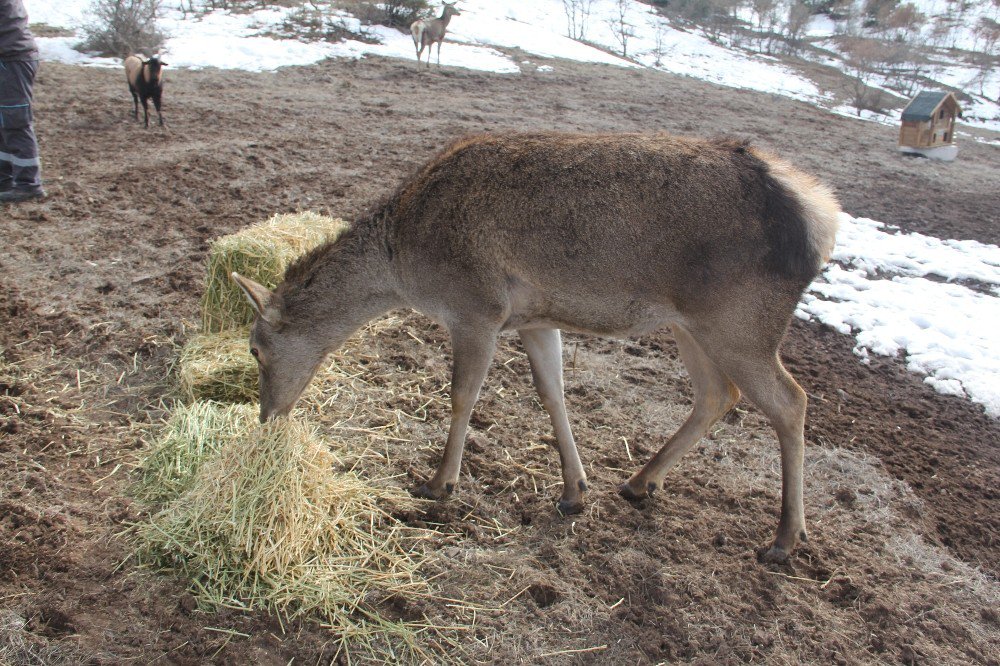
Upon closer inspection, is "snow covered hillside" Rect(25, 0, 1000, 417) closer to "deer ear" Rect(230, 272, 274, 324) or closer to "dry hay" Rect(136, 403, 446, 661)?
"dry hay" Rect(136, 403, 446, 661)

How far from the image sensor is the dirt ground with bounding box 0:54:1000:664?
355cm

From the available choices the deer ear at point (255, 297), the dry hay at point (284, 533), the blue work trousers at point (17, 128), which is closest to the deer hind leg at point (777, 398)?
the dry hay at point (284, 533)

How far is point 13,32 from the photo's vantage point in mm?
8047

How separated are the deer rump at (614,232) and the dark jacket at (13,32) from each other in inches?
256

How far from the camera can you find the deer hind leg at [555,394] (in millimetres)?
4559

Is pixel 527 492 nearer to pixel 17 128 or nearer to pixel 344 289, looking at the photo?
pixel 344 289

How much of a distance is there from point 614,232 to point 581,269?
27 cm

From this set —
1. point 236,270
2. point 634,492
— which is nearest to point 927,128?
point 634,492

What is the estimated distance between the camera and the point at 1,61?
318 inches

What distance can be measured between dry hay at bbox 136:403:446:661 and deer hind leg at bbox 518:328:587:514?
3.21 ft

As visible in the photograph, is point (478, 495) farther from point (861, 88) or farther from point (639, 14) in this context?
point (639, 14)

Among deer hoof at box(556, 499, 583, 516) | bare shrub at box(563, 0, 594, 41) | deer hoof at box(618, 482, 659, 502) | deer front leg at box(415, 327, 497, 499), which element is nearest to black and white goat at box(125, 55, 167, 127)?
deer front leg at box(415, 327, 497, 499)

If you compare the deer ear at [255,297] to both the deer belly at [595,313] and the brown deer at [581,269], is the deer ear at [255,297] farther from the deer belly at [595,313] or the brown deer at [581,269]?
the deer belly at [595,313]

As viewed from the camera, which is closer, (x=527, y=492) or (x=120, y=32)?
(x=527, y=492)
